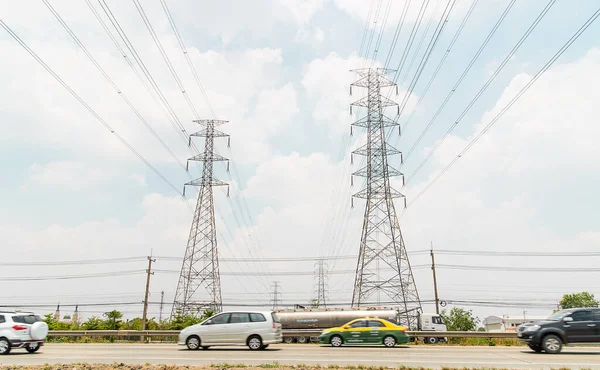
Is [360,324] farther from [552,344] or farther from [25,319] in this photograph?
A: [25,319]

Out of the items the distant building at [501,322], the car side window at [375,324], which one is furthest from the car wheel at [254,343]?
the distant building at [501,322]

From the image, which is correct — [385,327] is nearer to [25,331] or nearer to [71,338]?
[25,331]

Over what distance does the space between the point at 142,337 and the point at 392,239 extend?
20656 millimetres

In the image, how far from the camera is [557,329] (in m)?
17.6

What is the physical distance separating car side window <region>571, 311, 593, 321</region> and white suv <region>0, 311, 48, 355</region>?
21989 millimetres

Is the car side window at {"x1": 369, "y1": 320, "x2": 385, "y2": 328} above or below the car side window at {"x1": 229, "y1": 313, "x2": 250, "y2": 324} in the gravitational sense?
below

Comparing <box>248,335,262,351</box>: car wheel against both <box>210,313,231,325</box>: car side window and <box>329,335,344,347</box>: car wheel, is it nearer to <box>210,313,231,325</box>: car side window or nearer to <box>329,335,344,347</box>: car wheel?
<box>210,313,231,325</box>: car side window

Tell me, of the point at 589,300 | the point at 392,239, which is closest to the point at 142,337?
the point at 392,239

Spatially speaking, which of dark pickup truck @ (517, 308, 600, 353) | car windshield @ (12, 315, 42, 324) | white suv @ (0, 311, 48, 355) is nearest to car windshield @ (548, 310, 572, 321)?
dark pickup truck @ (517, 308, 600, 353)

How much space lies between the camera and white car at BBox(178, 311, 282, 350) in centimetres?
1933

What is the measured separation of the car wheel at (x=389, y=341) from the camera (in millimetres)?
22141

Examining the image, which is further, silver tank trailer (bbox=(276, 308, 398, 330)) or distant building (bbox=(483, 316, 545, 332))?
distant building (bbox=(483, 316, 545, 332))

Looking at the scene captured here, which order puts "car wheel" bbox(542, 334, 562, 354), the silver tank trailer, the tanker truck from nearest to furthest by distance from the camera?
1. "car wheel" bbox(542, 334, 562, 354)
2. the tanker truck
3. the silver tank trailer

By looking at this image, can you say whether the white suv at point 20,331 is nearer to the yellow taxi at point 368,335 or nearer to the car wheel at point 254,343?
the car wheel at point 254,343
